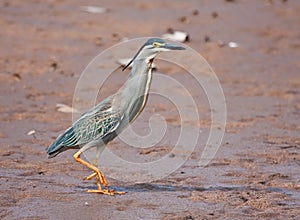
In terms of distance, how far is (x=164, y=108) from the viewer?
362 inches

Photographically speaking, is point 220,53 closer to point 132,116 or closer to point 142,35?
point 142,35

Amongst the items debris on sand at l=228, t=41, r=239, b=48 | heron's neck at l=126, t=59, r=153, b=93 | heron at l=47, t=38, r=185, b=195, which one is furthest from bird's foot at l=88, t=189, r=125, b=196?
debris on sand at l=228, t=41, r=239, b=48

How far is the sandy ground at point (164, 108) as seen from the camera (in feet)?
19.9

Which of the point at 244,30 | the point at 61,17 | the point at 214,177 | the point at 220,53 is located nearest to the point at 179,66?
the point at 220,53

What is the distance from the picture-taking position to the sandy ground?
6.06m

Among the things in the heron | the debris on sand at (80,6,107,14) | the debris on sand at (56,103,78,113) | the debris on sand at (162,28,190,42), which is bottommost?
the debris on sand at (80,6,107,14)

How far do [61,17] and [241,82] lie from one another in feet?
14.6

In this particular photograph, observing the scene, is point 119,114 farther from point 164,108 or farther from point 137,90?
point 164,108

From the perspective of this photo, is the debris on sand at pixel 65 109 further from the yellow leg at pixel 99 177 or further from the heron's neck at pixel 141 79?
the heron's neck at pixel 141 79

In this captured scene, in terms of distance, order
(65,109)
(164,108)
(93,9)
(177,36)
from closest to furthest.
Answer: (65,109), (164,108), (177,36), (93,9)

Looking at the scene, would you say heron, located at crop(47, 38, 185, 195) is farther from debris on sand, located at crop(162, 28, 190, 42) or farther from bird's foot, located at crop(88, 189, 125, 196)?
debris on sand, located at crop(162, 28, 190, 42)

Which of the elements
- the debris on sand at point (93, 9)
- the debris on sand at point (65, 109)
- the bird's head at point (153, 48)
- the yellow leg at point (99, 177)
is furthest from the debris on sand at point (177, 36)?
the yellow leg at point (99, 177)

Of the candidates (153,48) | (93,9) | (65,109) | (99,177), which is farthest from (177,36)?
(99,177)

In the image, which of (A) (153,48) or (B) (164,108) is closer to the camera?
(A) (153,48)
